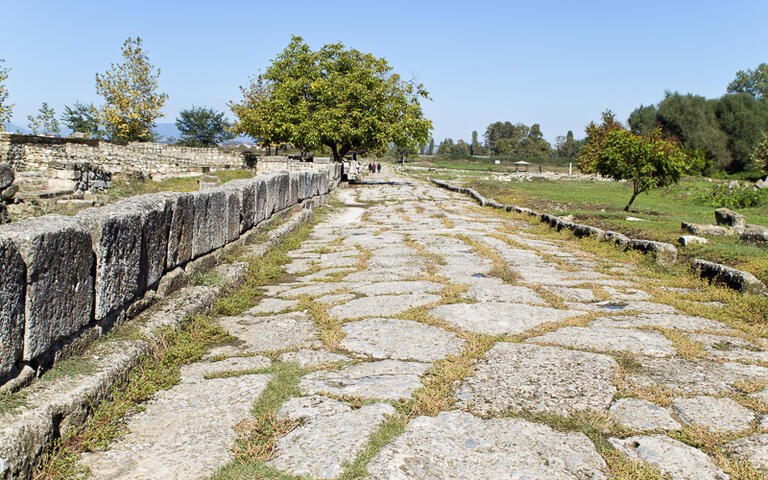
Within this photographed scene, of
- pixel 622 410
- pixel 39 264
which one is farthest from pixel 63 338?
pixel 622 410

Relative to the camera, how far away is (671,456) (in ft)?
7.13

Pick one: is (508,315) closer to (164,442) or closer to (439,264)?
(439,264)

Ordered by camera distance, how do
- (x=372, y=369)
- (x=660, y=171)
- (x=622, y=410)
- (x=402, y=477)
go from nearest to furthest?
(x=402, y=477)
(x=622, y=410)
(x=372, y=369)
(x=660, y=171)

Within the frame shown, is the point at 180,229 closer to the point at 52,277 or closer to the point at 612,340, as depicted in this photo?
the point at 52,277

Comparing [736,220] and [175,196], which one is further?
[736,220]

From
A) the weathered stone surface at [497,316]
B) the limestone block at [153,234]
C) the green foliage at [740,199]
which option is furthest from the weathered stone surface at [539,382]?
the green foliage at [740,199]

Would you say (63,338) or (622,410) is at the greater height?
(63,338)

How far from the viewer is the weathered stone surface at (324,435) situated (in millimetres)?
2094

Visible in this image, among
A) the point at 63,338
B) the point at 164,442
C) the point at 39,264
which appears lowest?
the point at 164,442

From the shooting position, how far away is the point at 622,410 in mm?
2570

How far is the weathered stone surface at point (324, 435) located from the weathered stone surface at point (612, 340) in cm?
151

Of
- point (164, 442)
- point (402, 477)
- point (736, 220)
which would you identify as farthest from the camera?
point (736, 220)

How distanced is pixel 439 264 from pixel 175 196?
9.80 feet

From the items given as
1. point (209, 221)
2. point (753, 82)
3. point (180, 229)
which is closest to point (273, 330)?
point (180, 229)
